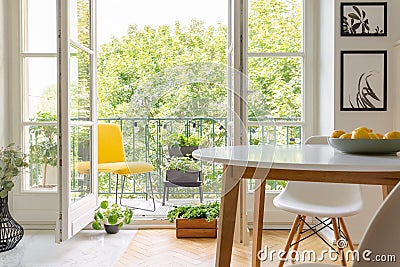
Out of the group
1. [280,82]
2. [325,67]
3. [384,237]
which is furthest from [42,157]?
[384,237]

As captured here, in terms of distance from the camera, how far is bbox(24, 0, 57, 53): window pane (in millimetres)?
3476

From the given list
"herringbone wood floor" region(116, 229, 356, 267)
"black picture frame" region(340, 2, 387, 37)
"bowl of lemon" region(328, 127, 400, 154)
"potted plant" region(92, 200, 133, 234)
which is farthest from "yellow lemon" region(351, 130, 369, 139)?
"potted plant" region(92, 200, 133, 234)

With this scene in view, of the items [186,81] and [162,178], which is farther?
[162,178]

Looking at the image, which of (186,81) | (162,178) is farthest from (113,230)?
(186,81)

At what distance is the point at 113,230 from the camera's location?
10.8ft

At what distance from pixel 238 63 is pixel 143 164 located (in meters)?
1.69

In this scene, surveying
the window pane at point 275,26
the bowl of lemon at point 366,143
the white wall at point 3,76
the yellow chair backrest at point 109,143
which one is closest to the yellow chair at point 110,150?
the yellow chair backrest at point 109,143

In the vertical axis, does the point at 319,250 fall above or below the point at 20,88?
below

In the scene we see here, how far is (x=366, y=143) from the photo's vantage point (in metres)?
1.49

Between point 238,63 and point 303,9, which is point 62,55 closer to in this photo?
point 238,63

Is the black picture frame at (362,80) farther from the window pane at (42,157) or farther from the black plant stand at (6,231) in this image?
the black plant stand at (6,231)

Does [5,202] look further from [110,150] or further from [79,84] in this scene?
[110,150]

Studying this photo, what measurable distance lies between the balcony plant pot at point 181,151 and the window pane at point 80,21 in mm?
1649

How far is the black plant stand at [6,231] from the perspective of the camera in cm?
285
